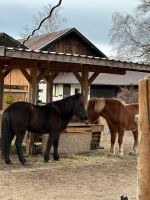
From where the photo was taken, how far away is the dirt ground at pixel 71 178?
6176 millimetres

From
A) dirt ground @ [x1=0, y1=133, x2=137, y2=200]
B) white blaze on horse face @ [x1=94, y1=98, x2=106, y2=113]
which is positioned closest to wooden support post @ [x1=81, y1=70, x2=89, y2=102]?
white blaze on horse face @ [x1=94, y1=98, x2=106, y2=113]

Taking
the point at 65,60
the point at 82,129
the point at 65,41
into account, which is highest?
the point at 65,41

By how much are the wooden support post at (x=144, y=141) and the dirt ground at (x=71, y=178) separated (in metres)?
4.05

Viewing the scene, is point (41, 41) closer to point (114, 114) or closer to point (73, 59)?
point (114, 114)

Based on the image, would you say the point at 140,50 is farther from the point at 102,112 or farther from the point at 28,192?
the point at 28,192

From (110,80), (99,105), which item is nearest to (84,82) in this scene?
(99,105)

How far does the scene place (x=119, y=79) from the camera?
117ft

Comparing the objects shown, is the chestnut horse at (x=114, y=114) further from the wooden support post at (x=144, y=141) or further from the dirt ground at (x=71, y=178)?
the wooden support post at (x=144, y=141)

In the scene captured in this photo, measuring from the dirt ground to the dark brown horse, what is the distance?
0.44m

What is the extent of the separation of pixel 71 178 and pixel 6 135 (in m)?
1.98

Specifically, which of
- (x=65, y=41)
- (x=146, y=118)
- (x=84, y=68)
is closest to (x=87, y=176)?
(x=84, y=68)

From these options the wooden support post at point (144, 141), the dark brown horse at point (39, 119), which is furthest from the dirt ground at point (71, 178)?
the wooden support post at point (144, 141)

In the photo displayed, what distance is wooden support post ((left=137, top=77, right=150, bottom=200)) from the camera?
1.95m

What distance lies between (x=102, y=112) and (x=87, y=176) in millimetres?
3127
